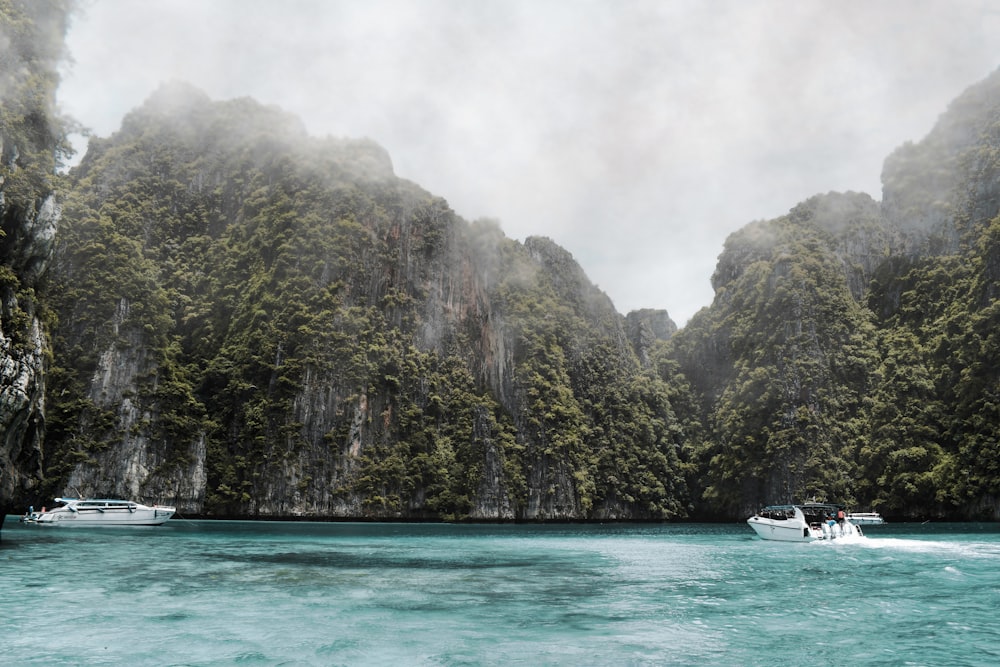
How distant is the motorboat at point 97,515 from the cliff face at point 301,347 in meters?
15.2

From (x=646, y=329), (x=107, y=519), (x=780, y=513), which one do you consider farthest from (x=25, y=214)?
(x=646, y=329)

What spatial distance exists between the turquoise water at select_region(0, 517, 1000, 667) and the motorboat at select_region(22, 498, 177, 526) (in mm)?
23054

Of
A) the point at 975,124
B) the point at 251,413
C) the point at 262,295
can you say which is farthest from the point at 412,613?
the point at 975,124

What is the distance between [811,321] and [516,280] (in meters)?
45.5

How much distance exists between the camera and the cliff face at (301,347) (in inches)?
2822

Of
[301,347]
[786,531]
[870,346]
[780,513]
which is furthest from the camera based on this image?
[870,346]

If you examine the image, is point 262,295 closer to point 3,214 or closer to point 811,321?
point 3,214

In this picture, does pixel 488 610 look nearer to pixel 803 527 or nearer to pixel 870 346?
pixel 803 527

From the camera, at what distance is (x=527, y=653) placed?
461 inches

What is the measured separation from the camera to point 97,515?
165 feet

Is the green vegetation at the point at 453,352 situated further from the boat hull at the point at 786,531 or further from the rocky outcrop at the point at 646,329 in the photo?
the boat hull at the point at 786,531

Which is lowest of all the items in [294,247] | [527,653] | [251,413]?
[527,653]

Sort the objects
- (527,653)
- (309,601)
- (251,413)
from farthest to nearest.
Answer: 1. (251,413)
2. (309,601)
3. (527,653)

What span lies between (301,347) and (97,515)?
32.2 metres
